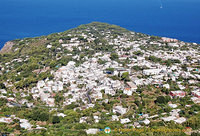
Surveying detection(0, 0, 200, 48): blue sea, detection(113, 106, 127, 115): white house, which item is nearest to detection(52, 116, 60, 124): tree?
detection(113, 106, 127, 115): white house

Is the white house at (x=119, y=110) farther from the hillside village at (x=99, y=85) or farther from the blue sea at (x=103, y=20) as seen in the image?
the blue sea at (x=103, y=20)

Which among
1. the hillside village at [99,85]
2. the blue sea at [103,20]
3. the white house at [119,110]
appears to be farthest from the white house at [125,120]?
the blue sea at [103,20]

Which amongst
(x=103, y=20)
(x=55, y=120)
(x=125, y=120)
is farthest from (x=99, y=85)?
(x=103, y=20)

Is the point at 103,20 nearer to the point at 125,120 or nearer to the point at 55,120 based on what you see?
the point at 55,120

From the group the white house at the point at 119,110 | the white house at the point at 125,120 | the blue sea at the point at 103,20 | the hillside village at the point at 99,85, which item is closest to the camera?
the white house at the point at 125,120

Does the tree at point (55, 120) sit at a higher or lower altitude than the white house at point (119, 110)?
lower

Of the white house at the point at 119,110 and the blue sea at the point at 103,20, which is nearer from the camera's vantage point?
the white house at the point at 119,110

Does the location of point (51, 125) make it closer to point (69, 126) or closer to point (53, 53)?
point (69, 126)

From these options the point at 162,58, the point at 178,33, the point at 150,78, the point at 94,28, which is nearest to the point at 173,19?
the point at 178,33

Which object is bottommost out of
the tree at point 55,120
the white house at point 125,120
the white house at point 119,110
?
the white house at point 125,120
